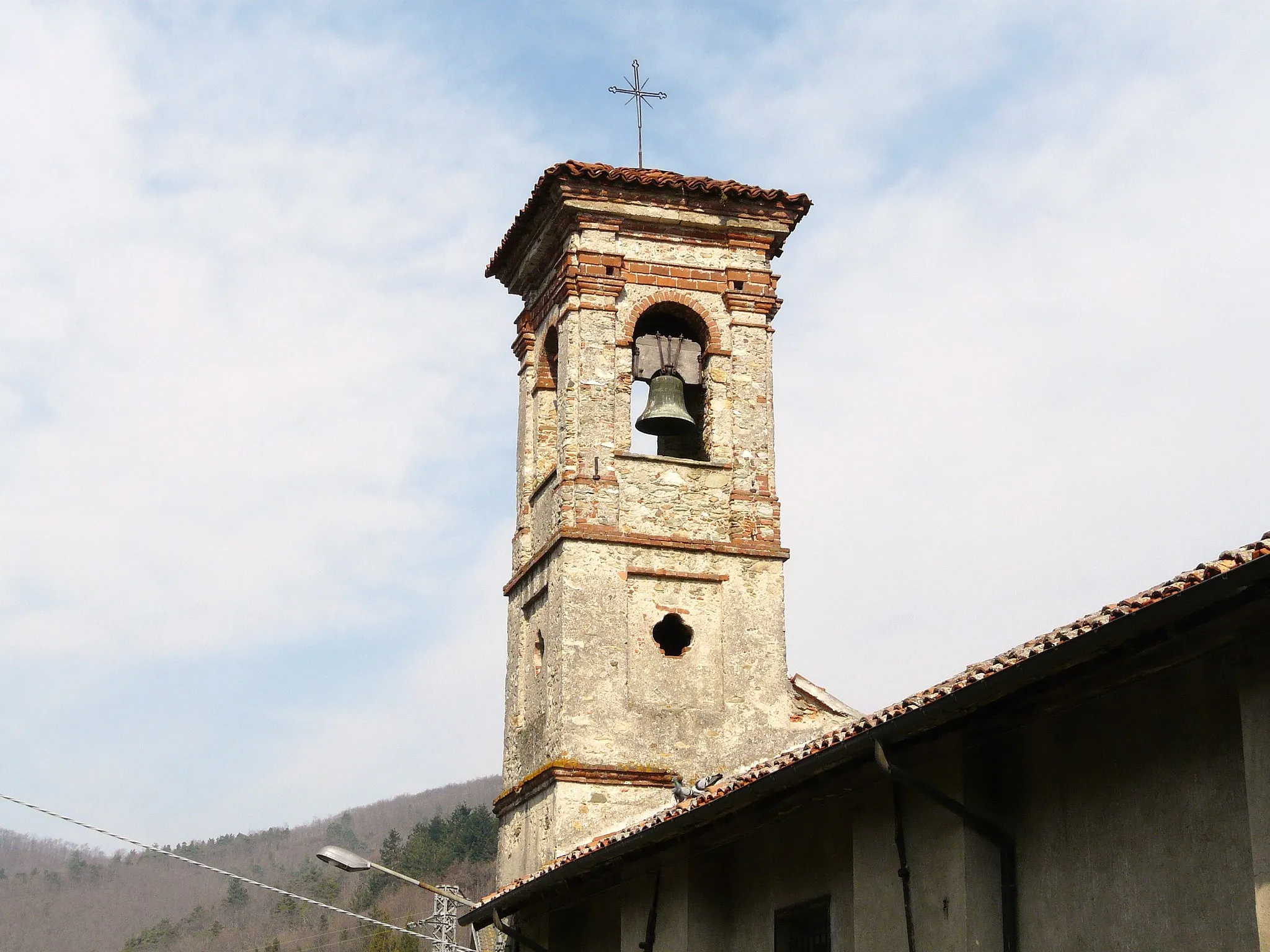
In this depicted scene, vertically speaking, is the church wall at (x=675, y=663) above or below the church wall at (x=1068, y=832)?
above

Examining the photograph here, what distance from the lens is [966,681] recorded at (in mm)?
8109

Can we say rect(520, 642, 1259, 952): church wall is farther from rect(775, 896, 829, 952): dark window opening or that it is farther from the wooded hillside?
the wooded hillside

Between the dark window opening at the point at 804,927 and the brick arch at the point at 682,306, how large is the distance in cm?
766

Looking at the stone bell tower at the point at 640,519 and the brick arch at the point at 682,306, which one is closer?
the stone bell tower at the point at 640,519

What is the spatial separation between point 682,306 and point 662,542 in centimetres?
251

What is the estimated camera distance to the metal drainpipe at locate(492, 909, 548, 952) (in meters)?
13.5

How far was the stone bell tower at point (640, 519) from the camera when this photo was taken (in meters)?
15.7

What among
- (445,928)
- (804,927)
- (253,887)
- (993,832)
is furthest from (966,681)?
(253,887)

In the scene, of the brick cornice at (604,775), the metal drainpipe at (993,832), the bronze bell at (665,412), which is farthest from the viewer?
the bronze bell at (665,412)

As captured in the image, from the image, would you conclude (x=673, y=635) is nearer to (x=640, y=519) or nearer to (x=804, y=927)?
(x=640, y=519)

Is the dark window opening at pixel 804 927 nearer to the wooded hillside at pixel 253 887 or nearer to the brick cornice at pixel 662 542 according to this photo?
the brick cornice at pixel 662 542

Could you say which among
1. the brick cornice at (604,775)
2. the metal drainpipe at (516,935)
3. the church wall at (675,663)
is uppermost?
the church wall at (675,663)

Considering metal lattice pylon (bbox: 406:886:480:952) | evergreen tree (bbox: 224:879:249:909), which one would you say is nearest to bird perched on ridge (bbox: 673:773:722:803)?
metal lattice pylon (bbox: 406:886:480:952)

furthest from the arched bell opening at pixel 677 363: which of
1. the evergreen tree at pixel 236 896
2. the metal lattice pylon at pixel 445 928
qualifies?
the evergreen tree at pixel 236 896
